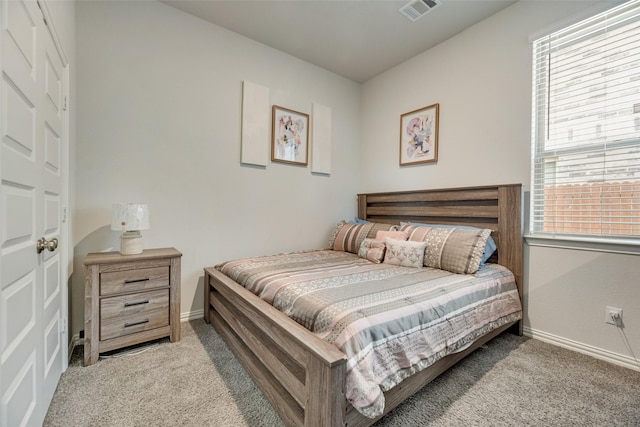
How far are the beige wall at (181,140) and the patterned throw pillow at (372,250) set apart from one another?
86 cm

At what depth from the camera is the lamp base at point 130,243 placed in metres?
1.97

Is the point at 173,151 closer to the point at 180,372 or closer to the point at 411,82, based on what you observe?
the point at 180,372

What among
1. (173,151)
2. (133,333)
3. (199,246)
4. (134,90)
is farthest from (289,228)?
(134,90)

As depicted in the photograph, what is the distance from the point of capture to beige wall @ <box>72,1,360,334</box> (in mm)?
2104

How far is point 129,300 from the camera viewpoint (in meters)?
1.90

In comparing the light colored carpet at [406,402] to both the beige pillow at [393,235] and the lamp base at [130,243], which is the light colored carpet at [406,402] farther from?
the beige pillow at [393,235]

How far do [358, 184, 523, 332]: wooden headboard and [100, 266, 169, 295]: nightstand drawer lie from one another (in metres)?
2.43

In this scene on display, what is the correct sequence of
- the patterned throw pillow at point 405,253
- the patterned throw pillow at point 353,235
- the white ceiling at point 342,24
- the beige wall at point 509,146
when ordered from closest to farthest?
the beige wall at point 509,146
the patterned throw pillow at point 405,253
the white ceiling at point 342,24
the patterned throw pillow at point 353,235

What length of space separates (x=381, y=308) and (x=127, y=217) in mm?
1800

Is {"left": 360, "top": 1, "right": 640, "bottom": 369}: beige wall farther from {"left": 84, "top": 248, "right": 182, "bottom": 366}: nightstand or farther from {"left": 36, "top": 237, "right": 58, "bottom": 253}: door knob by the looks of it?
{"left": 36, "top": 237, "right": 58, "bottom": 253}: door knob

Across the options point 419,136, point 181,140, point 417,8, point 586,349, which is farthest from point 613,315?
point 181,140

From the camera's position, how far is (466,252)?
2.09 m

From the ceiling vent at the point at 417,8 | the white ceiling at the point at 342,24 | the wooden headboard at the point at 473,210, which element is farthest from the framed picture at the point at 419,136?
the ceiling vent at the point at 417,8

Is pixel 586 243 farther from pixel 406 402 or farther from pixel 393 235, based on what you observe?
pixel 406 402
